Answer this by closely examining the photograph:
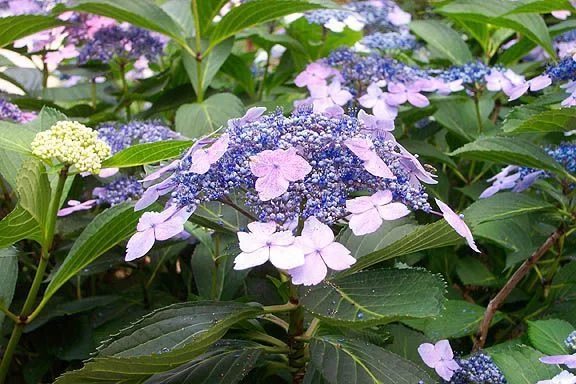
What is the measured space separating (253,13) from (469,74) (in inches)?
16.2

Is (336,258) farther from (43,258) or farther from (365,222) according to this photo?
(43,258)

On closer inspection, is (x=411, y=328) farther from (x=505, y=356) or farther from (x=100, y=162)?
Result: (x=100, y=162)

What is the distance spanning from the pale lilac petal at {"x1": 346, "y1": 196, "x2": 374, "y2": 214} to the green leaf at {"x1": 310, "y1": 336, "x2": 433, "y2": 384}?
0.19 meters

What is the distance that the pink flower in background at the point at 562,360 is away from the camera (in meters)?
0.84

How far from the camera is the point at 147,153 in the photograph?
91 cm

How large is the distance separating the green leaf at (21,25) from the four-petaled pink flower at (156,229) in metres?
0.68

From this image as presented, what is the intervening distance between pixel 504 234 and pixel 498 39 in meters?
0.73

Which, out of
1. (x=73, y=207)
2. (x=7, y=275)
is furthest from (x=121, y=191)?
(x=7, y=275)

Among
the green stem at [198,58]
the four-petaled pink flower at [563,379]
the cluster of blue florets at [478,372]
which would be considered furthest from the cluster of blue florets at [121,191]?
the four-petaled pink flower at [563,379]

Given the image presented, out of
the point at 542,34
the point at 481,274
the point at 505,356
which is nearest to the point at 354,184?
the point at 505,356

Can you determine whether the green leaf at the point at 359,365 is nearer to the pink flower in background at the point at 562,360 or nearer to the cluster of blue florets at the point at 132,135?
the pink flower in background at the point at 562,360

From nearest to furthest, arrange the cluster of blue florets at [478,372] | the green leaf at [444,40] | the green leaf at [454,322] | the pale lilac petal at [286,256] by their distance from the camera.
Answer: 1. the pale lilac petal at [286,256]
2. the cluster of blue florets at [478,372]
3. the green leaf at [454,322]
4. the green leaf at [444,40]

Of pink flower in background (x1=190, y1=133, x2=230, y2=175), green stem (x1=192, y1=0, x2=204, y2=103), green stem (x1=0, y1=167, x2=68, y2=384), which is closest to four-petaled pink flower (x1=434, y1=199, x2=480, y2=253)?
pink flower in background (x1=190, y1=133, x2=230, y2=175)

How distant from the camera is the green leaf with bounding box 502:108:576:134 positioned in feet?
3.33
